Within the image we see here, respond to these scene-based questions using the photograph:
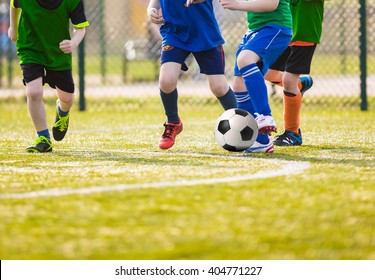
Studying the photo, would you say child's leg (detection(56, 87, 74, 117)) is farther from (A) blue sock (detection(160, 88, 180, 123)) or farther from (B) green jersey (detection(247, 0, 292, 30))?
(B) green jersey (detection(247, 0, 292, 30))

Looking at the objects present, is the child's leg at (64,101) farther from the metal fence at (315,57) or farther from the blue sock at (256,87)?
the metal fence at (315,57)

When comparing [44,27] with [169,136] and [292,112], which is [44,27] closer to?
[169,136]

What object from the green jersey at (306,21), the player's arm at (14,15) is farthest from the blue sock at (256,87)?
the player's arm at (14,15)

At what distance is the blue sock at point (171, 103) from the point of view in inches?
272

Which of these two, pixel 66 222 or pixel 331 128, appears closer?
pixel 66 222

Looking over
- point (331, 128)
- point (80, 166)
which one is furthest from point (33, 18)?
point (331, 128)

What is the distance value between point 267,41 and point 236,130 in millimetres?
715

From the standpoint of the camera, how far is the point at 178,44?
6750mm

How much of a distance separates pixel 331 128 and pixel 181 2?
8.91ft

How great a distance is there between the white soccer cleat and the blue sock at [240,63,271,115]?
2.9 inches

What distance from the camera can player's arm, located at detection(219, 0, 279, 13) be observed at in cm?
630

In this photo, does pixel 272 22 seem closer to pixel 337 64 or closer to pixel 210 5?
pixel 210 5

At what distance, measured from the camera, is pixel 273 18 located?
21.4ft

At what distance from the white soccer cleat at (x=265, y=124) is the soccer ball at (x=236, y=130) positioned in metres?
0.09
